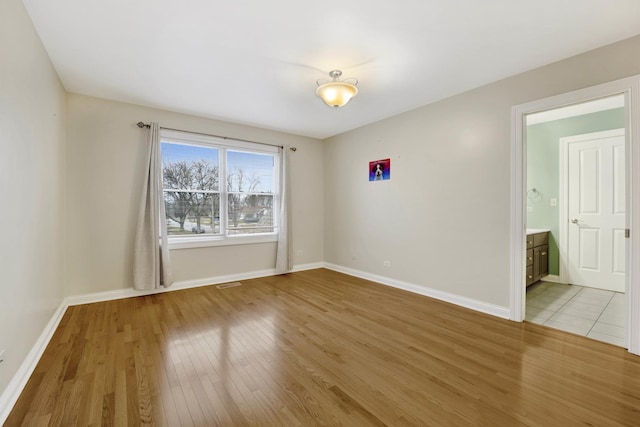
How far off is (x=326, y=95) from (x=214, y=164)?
8.29ft

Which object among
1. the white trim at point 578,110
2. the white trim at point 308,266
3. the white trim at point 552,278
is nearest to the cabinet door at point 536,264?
the white trim at point 552,278

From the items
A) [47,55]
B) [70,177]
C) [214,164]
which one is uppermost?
[47,55]

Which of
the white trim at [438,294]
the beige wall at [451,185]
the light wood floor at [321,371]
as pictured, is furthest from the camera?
the white trim at [438,294]

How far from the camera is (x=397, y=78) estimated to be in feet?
10.1

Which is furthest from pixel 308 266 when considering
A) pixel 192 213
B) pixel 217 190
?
pixel 192 213

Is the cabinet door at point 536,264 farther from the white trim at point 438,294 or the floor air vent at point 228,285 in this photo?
the floor air vent at point 228,285

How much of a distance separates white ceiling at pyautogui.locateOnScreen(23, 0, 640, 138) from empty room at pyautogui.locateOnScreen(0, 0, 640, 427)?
0.9 inches

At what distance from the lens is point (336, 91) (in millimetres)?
2820

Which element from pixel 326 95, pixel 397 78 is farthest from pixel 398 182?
pixel 326 95

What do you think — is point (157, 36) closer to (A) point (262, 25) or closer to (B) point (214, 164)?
(A) point (262, 25)

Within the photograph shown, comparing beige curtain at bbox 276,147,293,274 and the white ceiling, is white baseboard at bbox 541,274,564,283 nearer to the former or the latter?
the white ceiling

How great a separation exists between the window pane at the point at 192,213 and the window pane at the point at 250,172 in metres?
0.44

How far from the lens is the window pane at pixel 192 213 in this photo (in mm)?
4172

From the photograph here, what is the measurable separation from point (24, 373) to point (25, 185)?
136 centimetres
